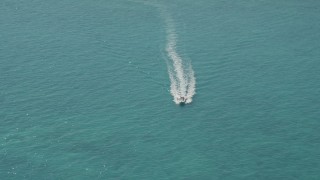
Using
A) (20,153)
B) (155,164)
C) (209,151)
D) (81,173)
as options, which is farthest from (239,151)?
(20,153)

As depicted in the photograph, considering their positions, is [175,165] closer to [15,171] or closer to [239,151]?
[239,151]

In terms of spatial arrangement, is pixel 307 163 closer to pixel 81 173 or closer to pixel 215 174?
pixel 215 174

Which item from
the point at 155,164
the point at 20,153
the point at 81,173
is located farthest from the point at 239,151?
the point at 20,153

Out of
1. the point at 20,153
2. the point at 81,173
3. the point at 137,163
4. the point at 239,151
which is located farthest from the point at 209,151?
the point at 20,153

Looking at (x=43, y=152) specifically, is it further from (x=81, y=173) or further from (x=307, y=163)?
(x=307, y=163)

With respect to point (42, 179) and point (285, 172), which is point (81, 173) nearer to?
point (42, 179)
